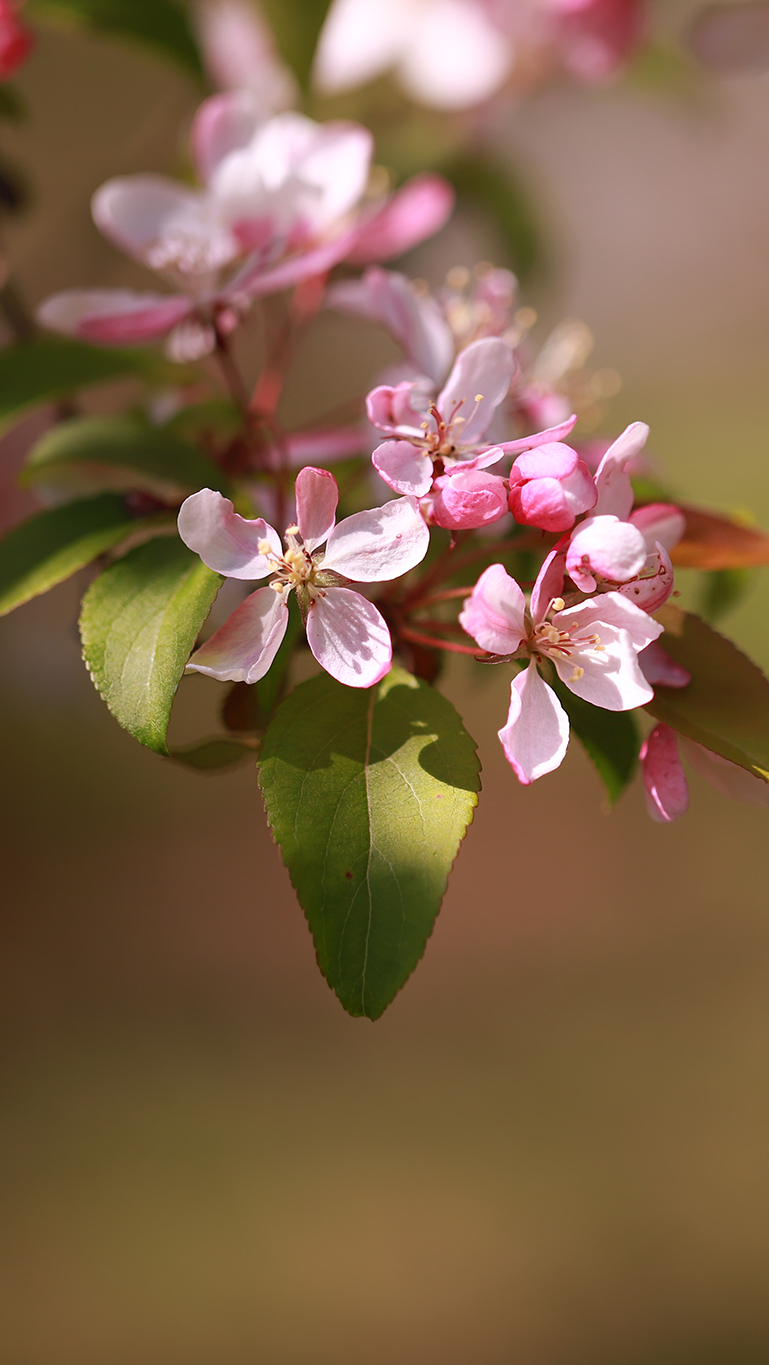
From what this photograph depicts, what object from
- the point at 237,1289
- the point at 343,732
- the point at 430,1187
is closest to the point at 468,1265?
the point at 430,1187

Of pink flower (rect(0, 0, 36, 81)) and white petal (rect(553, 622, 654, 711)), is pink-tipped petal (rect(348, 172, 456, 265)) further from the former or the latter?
white petal (rect(553, 622, 654, 711))

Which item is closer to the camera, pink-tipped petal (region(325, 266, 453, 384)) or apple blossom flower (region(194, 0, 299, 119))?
pink-tipped petal (region(325, 266, 453, 384))

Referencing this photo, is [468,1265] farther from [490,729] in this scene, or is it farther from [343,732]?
[343,732]

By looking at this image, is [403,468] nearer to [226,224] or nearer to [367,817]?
[367,817]

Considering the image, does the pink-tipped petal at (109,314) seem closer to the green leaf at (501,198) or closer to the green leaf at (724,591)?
the green leaf at (724,591)

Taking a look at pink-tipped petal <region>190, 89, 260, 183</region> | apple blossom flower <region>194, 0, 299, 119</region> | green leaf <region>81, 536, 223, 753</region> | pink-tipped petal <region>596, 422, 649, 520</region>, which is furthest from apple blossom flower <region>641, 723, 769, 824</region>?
apple blossom flower <region>194, 0, 299, 119</region>

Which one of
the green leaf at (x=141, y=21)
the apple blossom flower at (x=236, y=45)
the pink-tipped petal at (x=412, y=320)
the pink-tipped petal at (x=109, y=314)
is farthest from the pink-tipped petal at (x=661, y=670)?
the apple blossom flower at (x=236, y=45)

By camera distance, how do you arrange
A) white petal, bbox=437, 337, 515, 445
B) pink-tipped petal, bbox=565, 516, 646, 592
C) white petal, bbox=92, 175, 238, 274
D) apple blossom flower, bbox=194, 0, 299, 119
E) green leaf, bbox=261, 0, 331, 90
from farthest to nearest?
apple blossom flower, bbox=194, 0, 299, 119
green leaf, bbox=261, 0, 331, 90
white petal, bbox=92, 175, 238, 274
white petal, bbox=437, 337, 515, 445
pink-tipped petal, bbox=565, 516, 646, 592
